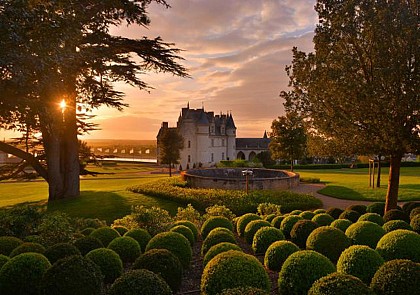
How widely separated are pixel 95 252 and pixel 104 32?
16.3m

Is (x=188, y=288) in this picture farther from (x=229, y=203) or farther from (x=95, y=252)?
(x=229, y=203)

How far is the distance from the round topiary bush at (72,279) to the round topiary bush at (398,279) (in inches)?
208

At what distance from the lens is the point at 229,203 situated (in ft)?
63.0

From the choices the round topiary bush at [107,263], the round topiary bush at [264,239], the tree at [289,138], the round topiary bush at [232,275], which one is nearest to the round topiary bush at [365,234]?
the round topiary bush at [264,239]

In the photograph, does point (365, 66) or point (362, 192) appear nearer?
point (365, 66)

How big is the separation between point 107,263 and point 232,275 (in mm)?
3297

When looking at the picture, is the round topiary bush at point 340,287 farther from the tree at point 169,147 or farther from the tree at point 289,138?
the tree at point 289,138

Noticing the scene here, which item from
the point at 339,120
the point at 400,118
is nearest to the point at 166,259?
the point at 339,120

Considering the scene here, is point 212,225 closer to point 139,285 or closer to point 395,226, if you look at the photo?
point 395,226

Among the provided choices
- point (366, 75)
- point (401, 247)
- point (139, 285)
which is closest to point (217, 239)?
point (139, 285)

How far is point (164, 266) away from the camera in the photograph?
23.7 feet

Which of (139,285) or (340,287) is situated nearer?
(340,287)

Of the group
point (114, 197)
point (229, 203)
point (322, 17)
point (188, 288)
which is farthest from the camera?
point (114, 197)

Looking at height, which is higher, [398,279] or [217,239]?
[398,279]
